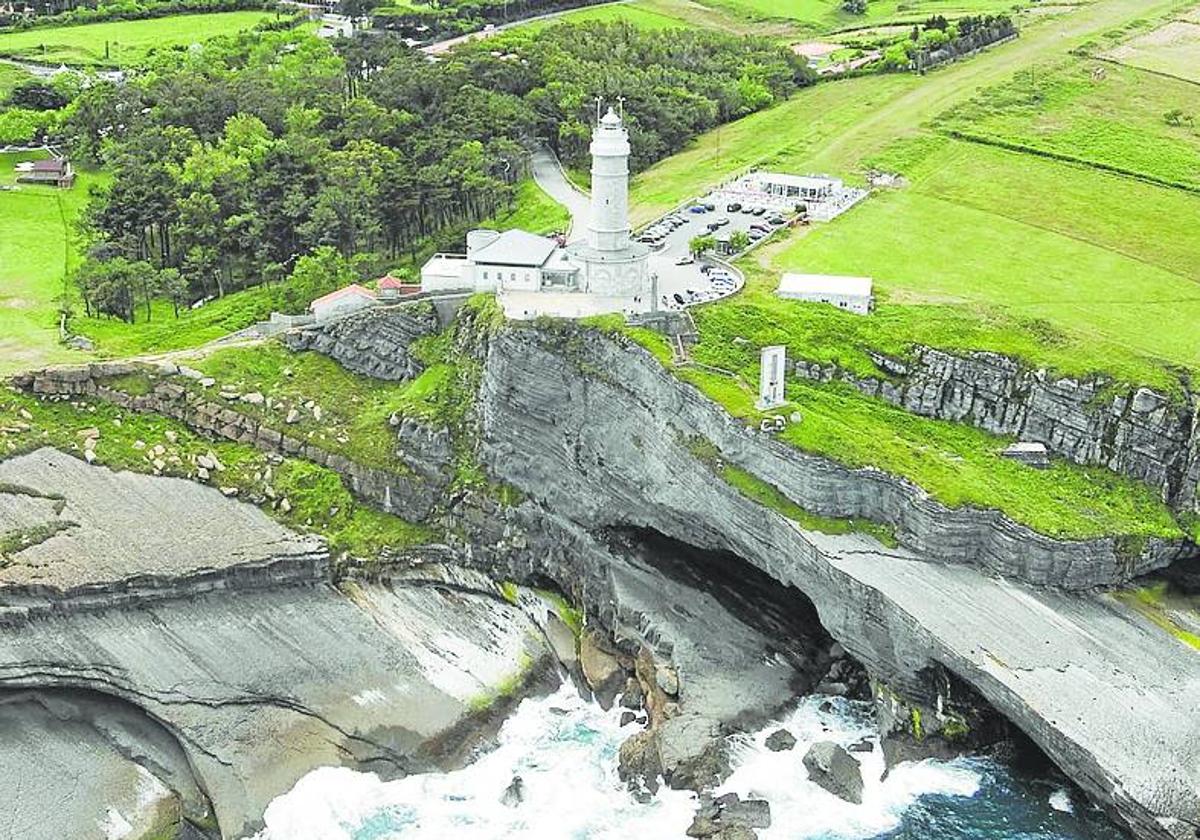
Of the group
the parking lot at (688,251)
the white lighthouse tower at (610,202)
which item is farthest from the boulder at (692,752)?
the white lighthouse tower at (610,202)

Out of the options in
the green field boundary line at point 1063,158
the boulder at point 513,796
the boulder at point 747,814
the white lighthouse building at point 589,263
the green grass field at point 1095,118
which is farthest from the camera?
the green grass field at point 1095,118

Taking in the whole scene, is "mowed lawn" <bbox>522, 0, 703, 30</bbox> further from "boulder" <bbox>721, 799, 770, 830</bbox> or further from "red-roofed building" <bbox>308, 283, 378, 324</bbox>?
"boulder" <bbox>721, 799, 770, 830</bbox>

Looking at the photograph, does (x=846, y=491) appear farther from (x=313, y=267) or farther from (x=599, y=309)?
(x=313, y=267)

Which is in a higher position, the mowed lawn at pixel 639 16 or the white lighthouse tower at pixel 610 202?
the mowed lawn at pixel 639 16

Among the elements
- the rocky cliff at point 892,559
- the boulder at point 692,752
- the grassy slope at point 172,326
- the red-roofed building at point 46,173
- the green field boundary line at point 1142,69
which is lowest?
the boulder at point 692,752

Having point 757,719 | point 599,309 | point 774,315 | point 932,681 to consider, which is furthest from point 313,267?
point 932,681

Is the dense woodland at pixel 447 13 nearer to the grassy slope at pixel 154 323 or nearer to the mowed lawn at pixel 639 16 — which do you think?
the mowed lawn at pixel 639 16

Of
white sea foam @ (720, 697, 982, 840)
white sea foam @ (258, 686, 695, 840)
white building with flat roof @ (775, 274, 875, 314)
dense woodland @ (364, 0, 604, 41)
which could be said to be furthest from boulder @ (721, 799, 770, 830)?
dense woodland @ (364, 0, 604, 41)
